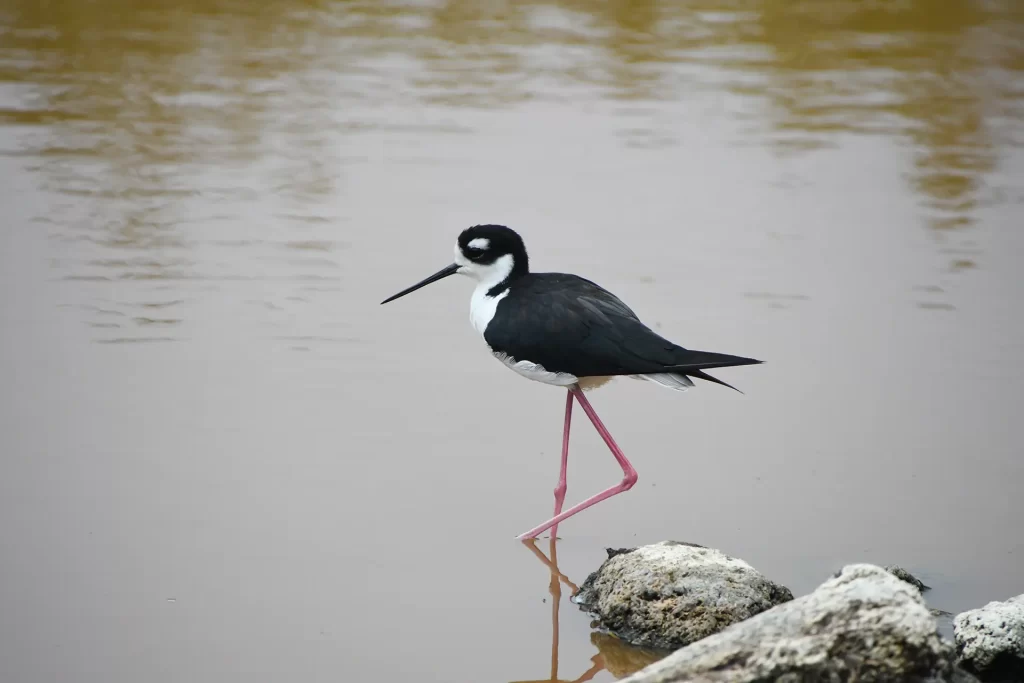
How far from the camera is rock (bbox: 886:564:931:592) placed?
15.1 ft

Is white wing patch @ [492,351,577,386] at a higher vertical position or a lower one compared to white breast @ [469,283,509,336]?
lower

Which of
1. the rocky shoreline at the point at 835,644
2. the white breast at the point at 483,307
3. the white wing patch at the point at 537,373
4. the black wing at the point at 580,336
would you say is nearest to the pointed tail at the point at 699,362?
the black wing at the point at 580,336

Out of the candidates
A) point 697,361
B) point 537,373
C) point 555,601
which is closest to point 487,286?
point 537,373

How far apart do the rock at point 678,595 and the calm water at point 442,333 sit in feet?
0.41

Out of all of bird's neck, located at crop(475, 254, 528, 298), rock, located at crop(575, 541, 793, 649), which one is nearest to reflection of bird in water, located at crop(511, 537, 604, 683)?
rock, located at crop(575, 541, 793, 649)

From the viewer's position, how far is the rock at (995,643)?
13.4ft

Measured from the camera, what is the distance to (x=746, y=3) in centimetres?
1488

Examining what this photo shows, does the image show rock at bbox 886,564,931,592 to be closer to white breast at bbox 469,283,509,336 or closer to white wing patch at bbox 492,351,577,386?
white wing patch at bbox 492,351,577,386

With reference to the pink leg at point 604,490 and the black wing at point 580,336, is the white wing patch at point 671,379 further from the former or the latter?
the pink leg at point 604,490

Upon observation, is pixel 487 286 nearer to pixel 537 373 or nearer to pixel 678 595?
pixel 537 373

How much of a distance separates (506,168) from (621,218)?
1.12 m

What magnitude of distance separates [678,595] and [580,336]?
1.15 m

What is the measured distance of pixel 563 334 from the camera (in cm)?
513

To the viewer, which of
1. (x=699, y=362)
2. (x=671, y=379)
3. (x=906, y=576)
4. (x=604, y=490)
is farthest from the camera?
(x=604, y=490)
